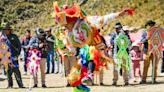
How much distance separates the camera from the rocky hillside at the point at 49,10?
125 feet

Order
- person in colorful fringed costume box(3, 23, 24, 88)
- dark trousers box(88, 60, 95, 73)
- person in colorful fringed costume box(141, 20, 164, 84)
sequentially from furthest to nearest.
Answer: person in colorful fringed costume box(141, 20, 164, 84), person in colorful fringed costume box(3, 23, 24, 88), dark trousers box(88, 60, 95, 73)

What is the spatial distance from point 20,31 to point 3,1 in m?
4.62

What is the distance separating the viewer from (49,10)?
4556cm

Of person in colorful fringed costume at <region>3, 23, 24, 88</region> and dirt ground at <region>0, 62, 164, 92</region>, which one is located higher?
person in colorful fringed costume at <region>3, 23, 24, 88</region>

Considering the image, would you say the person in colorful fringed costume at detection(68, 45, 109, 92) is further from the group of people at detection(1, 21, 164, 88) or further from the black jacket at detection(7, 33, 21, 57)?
the black jacket at detection(7, 33, 21, 57)

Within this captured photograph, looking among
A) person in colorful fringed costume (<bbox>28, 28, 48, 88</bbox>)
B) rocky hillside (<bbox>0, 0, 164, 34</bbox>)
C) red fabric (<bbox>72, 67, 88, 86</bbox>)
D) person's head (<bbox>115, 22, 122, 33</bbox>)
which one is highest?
rocky hillside (<bbox>0, 0, 164, 34</bbox>)

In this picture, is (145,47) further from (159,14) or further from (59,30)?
(159,14)

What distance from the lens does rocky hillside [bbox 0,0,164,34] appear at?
3800cm

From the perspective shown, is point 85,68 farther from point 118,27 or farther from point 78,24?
point 118,27

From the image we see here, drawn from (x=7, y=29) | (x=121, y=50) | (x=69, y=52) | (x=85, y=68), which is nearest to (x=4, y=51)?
(x=7, y=29)

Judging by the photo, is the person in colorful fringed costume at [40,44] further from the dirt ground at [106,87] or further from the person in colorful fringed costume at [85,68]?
the person in colorful fringed costume at [85,68]

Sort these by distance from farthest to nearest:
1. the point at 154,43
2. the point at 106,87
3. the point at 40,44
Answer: the point at 154,43, the point at 40,44, the point at 106,87

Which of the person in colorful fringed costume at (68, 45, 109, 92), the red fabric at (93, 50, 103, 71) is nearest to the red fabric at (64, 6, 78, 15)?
the person in colorful fringed costume at (68, 45, 109, 92)

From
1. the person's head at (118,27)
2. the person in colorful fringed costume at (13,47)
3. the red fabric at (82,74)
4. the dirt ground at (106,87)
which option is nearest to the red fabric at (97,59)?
the red fabric at (82,74)
